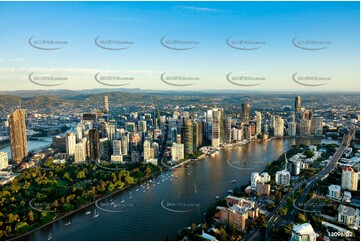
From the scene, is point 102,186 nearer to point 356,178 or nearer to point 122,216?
point 122,216

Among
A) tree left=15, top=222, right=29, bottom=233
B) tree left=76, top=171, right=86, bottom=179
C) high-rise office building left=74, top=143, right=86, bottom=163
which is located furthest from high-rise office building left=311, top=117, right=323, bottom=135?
tree left=15, top=222, right=29, bottom=233

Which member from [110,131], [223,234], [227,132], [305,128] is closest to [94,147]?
[110,131]

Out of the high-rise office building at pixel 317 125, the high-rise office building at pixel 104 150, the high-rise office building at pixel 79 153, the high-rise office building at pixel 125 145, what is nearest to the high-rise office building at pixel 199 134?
the high-rise office building at pixel 125 145

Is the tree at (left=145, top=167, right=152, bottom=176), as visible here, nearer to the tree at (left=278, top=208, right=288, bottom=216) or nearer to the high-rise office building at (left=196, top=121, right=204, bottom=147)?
the tree at (left=278, top=208, right=288, bottom=216)

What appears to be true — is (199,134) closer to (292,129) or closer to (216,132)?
(216,132)

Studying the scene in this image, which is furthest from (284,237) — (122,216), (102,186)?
(102,186)

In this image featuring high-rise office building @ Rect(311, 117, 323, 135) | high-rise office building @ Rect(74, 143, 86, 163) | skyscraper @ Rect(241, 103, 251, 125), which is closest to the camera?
high-rise office building @ Rect(74, 143, 86, 163)
